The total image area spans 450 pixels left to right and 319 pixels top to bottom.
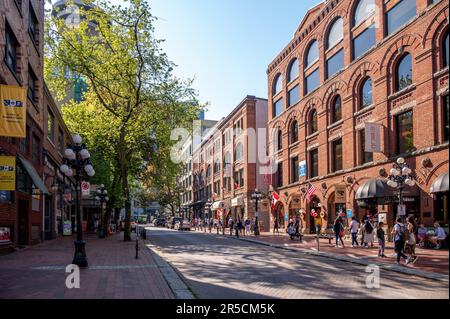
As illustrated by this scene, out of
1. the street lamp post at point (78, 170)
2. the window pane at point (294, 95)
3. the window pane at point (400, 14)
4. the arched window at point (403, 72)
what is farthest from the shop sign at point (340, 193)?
the street lamp post at point (78, 170)

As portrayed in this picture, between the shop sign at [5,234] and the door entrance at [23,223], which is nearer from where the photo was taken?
the shop sign at [5,234]

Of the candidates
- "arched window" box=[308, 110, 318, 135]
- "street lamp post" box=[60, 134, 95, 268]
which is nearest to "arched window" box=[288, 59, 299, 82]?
"arched window" box=[308, 110, 318, 135]

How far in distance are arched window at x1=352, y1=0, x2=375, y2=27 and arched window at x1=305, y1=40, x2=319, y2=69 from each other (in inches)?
243

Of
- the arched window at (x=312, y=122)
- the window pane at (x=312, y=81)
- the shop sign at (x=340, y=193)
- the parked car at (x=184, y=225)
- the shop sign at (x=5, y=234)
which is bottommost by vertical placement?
the parked car at (x=184, y=225)

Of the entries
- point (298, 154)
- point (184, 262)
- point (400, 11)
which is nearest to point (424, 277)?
point (184, 262)

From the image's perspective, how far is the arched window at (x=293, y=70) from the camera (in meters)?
42.4

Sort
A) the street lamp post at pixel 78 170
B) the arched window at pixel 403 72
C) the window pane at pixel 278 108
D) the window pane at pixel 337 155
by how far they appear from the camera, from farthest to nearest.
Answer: the window pane at pixel 278 108
the window pane at pixel 337 155
the arched window at pixel 403 72
the street lamp post at pixel 78 170

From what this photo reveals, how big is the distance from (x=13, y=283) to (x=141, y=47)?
22.2 m

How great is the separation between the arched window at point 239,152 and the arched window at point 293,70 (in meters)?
14.2

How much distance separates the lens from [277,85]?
156 feet

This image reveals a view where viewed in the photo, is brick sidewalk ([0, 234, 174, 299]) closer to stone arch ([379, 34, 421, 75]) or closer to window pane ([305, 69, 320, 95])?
stone arch ([379, 34, 421, 75])

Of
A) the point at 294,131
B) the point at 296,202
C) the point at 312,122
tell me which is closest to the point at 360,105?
the point at 312,122

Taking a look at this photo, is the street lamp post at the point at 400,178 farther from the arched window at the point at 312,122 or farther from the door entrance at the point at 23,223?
the door entrance at the point at 23,223
